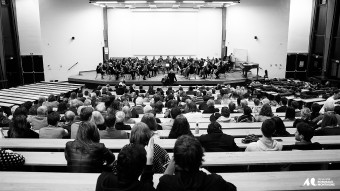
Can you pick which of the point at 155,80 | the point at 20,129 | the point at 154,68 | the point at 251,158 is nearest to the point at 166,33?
the point at 154,68

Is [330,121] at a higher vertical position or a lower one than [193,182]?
lower

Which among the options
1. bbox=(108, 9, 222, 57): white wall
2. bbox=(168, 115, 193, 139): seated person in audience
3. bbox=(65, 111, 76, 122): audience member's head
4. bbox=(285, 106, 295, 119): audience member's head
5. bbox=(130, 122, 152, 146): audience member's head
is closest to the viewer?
bbox=(130, 122, 152, 146): audience member's head

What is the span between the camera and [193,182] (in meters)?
1.94

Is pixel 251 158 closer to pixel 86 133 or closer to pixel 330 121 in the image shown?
pixel 86 133

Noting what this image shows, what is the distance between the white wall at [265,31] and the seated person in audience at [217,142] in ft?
48.3

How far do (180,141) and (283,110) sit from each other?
6.04 meters

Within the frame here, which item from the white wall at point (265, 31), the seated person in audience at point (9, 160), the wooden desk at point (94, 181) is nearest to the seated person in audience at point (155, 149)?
the wooden desk at point (94, 181)

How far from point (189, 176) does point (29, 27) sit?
1693cm

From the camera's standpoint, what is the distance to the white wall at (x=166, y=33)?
20.0 metres

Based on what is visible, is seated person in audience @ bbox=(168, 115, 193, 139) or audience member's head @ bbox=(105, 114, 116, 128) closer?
seated person in audience @ bbox=(168, 115, 193, 139)

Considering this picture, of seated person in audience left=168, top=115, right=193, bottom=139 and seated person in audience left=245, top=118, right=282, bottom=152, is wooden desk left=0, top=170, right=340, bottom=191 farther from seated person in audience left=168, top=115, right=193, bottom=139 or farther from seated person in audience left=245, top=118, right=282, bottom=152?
seated person in audience left=168, top=115, right=193, bottom=139

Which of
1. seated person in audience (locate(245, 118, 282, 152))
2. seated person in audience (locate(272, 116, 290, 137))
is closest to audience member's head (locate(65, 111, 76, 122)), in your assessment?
seated person in audience (locate(245, 118, 282, 152))

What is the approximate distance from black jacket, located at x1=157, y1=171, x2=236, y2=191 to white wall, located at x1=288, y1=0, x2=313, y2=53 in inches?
691

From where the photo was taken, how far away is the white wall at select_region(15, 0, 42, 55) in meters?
16.2
